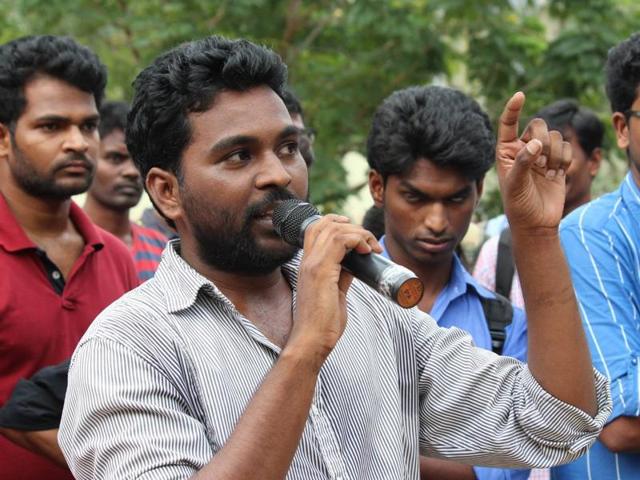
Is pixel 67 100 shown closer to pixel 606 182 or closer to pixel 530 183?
pixel 530 183

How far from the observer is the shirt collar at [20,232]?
14.3 ft

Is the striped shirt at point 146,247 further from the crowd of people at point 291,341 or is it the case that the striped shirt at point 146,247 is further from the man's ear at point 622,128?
the man's ear at point 622,128

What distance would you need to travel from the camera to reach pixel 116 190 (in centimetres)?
709

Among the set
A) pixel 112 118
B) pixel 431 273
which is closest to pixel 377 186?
pixel 431 273

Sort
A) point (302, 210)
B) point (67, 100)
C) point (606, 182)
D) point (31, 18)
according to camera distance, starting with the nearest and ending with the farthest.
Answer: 1. point (302, 210)
2. point (67, 100)
3. point (31, 18)
4. point (606, 182)

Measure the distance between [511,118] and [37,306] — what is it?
7.29ft

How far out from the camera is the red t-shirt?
4020 mm

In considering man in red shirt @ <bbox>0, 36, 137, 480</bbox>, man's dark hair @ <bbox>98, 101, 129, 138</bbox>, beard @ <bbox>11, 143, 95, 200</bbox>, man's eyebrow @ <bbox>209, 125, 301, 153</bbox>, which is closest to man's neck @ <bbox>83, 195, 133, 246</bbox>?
man's dark hair @ <bbox>98, 101, 129, 138</bbox>

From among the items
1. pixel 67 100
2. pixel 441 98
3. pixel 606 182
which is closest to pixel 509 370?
pixel 441 98

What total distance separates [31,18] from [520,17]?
5.08m

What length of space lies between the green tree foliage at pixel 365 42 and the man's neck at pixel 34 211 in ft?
18.0

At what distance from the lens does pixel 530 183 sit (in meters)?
2.70

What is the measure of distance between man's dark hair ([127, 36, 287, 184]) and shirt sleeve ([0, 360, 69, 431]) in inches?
37.0

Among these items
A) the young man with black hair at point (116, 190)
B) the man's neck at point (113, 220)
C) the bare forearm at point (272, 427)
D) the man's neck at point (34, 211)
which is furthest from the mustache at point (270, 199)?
the man's neck at point (113, 220)
